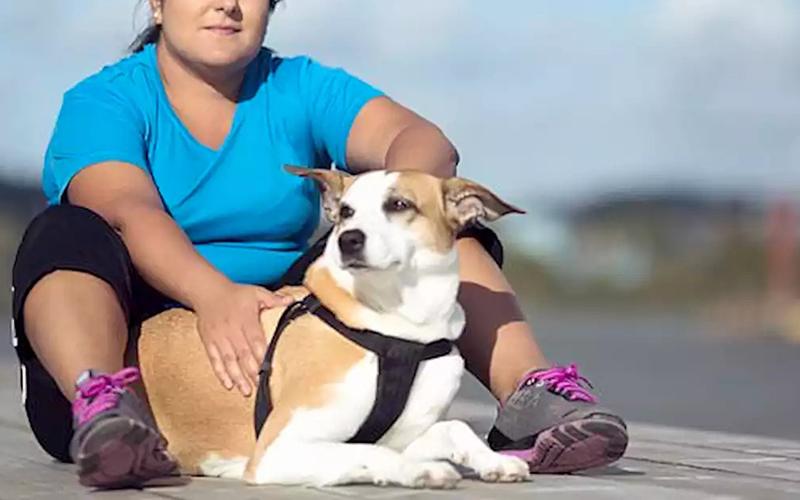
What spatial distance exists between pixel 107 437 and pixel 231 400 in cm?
48

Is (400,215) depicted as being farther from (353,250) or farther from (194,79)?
(194,79)

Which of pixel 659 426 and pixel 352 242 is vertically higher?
pixel 352 242

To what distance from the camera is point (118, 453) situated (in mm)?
3229

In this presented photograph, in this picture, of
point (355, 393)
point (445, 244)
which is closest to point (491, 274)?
point (445, 244)

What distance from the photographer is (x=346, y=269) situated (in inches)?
138

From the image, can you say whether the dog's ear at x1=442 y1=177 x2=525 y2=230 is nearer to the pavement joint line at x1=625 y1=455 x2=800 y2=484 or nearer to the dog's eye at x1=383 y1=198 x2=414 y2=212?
the dog's eye at x1=383 y1=198 x2=414 y2=212

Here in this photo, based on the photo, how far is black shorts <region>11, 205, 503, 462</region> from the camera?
3.61m

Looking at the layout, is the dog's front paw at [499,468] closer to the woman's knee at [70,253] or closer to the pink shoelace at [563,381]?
the pink shoelace at [563,381]

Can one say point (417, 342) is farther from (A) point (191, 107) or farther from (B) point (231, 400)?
(A) point (191, 107)

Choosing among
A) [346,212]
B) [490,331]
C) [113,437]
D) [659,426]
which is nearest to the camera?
[113,437]

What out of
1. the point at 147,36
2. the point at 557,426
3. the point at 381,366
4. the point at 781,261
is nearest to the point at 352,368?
the point at 381,366

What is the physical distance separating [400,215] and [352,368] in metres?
0.35

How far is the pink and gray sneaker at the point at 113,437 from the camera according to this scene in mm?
3207

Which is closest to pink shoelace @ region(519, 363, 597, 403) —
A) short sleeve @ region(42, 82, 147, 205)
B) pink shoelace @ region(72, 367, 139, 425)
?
pink shoelace @ region(72, 367, 139, 425)
